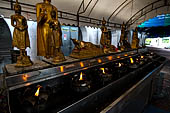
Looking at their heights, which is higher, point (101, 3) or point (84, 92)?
point (101, 3)

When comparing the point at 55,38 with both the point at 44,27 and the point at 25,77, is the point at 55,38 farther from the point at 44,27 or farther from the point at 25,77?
the point at 25,77

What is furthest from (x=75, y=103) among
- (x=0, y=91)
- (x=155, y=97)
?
(x=155, y=97)

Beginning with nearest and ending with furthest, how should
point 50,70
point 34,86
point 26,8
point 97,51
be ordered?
point 34,86 < point 50,70 < point 97,51 < point 26,8

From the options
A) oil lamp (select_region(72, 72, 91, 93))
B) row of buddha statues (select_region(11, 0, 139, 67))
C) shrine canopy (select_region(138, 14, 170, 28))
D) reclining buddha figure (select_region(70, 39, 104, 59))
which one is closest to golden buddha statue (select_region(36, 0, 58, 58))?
row of buddha statues (select_region(11, 0, 139, 67))

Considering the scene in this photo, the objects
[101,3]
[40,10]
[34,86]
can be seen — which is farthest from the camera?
[101,3]

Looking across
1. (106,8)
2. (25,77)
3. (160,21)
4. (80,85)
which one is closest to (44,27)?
(25,77)

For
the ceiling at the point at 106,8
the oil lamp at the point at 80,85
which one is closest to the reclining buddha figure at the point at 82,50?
the oil lamp at the point at 80,85

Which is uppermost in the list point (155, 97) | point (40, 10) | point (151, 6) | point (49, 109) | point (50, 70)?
point (151, 6)

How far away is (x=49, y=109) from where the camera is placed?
2.92 feet

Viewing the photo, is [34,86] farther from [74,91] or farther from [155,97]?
[155,97]

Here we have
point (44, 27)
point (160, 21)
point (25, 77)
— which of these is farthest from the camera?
point (160, 21)

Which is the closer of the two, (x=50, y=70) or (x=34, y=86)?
(x=34, y=86)

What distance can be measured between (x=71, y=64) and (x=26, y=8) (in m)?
3.03

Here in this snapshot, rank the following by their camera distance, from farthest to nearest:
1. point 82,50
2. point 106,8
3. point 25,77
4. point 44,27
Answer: point 106,8 < point 82,50 < point 44,27 < point 25,77
